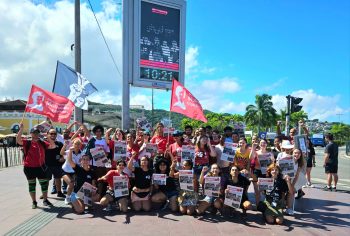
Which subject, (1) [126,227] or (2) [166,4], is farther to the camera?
(2) [166,4]

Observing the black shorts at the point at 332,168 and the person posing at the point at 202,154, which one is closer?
the person posing at the point at 202,154

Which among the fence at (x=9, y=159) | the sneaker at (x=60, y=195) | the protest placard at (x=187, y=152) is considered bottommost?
the fence at (x=9, y=159)

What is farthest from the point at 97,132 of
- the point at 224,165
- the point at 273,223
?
the point at 273,223

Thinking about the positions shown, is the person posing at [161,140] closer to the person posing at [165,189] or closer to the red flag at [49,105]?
the person posing at [165,189]

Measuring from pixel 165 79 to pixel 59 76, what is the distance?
6634 millimetres

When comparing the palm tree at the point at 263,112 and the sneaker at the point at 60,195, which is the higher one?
the palm tree at the point at 263,112

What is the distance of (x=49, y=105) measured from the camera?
8008 mm

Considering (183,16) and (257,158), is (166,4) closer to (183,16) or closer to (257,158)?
(183,16)

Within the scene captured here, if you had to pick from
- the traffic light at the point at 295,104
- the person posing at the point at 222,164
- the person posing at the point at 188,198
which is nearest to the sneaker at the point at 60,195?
the person posing at the point at 188,198

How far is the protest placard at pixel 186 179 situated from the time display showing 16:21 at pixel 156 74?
9.00m

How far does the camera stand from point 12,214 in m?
6.70

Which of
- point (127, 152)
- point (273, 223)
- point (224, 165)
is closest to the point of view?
point (273, 223)

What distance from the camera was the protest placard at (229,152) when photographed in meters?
6.97

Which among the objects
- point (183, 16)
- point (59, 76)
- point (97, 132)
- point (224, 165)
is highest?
point (183, 16)
